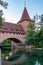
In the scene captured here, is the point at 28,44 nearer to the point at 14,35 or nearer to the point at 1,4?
the point at 14,35

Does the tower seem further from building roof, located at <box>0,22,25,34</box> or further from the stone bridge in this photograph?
the stone bridge

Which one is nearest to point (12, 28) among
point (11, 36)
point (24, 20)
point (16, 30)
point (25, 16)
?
point (16, 30)

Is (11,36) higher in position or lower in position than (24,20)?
lower

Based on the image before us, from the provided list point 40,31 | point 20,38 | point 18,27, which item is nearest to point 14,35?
point 20,38

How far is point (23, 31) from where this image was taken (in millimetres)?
31188

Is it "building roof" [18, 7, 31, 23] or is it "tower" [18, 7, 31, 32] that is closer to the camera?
"tower" [18, 7, 31, 32]

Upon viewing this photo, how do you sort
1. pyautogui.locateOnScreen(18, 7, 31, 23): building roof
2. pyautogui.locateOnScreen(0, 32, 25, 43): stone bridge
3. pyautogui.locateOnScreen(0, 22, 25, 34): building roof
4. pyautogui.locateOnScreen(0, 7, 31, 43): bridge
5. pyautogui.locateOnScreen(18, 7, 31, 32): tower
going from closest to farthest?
pyautogui.locateOnScreen(0, 32, 25, 43): stone bridge → pyautogui.locateOnScreen(0, 7, 31, 43): bridge → pyautogui.locateOnScreen(0, 22, 25, 34): building roof → pyautogui.locateOnScreen(18, 7, 31, 32): tower → pyautogui.locateOnScreen(18, 7, 31, 23): building roof

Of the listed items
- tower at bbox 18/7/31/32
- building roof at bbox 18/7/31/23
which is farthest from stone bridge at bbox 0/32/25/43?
building roof at bbox 18/7/31/23

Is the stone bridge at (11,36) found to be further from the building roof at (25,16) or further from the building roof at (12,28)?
the building roof at (25,16)

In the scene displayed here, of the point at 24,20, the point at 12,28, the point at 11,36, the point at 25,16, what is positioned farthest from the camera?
the point at 25,16

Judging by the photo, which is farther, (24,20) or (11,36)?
(24,20)

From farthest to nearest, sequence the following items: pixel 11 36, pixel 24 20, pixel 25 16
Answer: pixel 25 16 → pixel 24 20 → pixel 11 36

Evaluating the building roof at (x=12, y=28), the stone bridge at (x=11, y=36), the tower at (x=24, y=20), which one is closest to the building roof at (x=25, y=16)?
the tower at (x=24, y=20)

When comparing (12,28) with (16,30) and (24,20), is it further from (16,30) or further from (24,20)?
(24,20)
